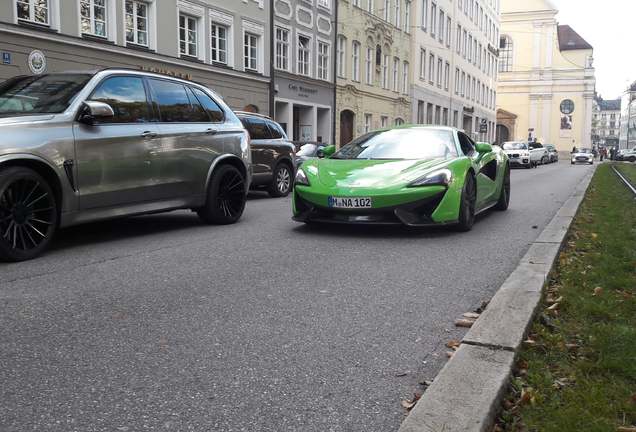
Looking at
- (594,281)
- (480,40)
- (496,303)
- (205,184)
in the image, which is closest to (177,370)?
(496,303)

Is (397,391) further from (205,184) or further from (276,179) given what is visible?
(276,179)

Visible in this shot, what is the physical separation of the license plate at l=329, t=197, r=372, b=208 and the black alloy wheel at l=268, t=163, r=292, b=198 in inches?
248

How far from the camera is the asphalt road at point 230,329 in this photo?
2662mm

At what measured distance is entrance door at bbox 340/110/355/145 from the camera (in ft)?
111

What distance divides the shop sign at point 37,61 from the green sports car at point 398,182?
11.3 m

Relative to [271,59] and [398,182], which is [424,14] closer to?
[271,59]

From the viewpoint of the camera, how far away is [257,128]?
42.5 feet

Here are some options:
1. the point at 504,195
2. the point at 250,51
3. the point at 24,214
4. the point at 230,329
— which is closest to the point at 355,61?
the point at 250,51

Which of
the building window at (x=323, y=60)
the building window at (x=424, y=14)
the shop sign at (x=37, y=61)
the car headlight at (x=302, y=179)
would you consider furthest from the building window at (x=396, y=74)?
the car headlight at (x=302, y=179)

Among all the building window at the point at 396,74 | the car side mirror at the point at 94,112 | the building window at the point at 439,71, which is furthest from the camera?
the building window at the point at 439,71

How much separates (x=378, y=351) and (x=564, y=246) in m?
3.86

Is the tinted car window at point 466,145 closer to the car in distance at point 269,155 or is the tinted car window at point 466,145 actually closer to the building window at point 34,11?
the car in distance at point 269,155

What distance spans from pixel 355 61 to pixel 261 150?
23.2 meters

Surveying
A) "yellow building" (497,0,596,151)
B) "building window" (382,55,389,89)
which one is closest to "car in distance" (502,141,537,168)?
"building window" (382,55,389,89)
